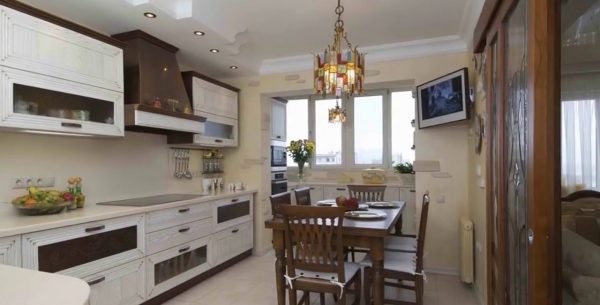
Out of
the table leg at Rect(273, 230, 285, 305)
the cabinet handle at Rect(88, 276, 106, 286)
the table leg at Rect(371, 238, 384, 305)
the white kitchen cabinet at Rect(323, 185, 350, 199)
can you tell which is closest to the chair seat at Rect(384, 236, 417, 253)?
the table leg at Rect(371, 238, 384, 305)

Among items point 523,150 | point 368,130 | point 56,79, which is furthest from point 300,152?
point 523,150

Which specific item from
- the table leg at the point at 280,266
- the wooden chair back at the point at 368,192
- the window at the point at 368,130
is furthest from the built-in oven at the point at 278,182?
the table leg at the point at 280,266

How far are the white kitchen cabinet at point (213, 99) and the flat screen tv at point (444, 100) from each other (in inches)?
89.1

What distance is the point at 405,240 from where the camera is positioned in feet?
10.1

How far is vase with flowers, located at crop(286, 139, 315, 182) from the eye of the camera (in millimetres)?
5832

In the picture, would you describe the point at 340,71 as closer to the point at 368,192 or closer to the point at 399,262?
the point at 399,262

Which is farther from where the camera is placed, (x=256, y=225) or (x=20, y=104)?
(x=256, y=225)

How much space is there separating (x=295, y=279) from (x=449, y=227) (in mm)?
2124

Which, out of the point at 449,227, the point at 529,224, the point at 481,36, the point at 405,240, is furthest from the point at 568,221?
the point at 449,227

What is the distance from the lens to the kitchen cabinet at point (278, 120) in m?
5.02

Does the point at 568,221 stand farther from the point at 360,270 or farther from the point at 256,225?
the point at 256,225

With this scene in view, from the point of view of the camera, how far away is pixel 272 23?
314 cm

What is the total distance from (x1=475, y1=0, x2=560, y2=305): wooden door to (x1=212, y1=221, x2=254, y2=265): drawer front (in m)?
2.56

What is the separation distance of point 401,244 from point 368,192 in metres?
1.16
